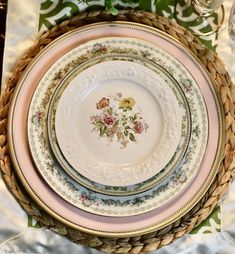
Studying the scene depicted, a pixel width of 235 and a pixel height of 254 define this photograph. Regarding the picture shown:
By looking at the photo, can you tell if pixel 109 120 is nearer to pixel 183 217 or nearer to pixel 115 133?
pixel 115 133

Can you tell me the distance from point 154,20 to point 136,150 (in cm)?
18

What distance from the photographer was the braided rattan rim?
2.60ft

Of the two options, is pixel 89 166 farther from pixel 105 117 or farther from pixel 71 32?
pixel 71 32

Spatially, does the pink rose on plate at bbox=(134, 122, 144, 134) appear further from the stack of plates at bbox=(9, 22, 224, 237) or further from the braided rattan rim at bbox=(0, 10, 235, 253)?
the braided rattan rim at bbox=(0, 10, 235, 253)

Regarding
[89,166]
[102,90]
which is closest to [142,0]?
[102,90]

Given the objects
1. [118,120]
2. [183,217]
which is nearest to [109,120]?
[118,120]

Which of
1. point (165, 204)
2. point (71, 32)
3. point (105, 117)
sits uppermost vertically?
point (71, 32)

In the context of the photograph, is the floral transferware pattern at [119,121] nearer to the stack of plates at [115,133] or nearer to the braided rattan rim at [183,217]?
the stack of plates at [115,133]

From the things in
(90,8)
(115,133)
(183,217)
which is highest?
(90,8)

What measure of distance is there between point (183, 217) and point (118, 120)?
0.49ft

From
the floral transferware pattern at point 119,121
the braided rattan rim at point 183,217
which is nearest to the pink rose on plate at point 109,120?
the floral transferware pattern at point 119,121

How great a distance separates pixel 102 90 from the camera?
808 mm

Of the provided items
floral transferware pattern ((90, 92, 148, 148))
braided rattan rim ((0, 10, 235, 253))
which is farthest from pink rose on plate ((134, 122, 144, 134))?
braided rattan rim ((0, 10, 235, 253))

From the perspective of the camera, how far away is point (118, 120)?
0.80m
